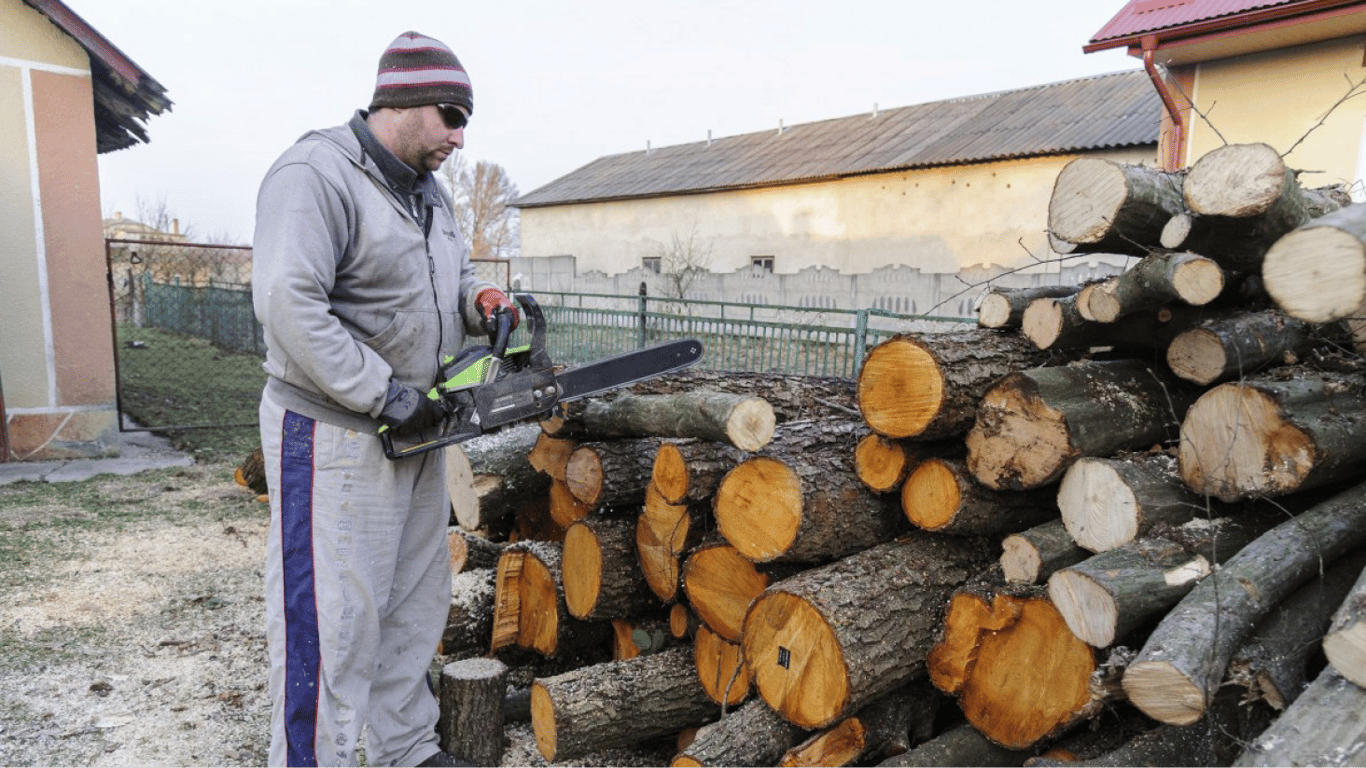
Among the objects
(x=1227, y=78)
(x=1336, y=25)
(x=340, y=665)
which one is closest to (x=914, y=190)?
(x=1227, y=78)

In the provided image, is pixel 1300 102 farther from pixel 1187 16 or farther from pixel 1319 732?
pixel 1319 732

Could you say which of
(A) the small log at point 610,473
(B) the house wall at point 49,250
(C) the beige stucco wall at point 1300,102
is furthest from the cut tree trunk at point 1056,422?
(B) the house wall at point 49,250

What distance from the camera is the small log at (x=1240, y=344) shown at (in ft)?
6.72

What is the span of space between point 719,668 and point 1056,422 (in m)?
1.32

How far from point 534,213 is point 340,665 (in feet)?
69.3

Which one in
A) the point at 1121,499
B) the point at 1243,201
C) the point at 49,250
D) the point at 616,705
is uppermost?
the point at 49,250

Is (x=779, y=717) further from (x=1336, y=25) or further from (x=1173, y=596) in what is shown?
(x=1336, y=25)

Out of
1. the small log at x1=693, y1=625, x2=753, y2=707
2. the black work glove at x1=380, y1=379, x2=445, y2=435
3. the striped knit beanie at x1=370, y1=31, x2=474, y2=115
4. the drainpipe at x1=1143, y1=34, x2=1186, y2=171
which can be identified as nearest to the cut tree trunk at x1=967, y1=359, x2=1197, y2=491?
the small log at x1=693, y1=625, x2=753, y2=707

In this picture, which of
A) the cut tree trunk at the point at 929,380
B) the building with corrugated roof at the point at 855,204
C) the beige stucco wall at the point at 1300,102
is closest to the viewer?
the cut tree trunk at the point at 929,380

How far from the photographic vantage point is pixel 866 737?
2.20 m

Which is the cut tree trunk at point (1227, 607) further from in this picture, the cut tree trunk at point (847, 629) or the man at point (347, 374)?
the man at point (347, 374)

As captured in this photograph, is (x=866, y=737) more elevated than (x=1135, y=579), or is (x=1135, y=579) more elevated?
(x=1135, y=579)

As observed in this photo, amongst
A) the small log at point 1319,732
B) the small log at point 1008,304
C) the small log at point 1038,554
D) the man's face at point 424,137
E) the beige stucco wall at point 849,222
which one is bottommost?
the small log at point 1319,732

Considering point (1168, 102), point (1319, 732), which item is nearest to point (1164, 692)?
point (1319, 732)
